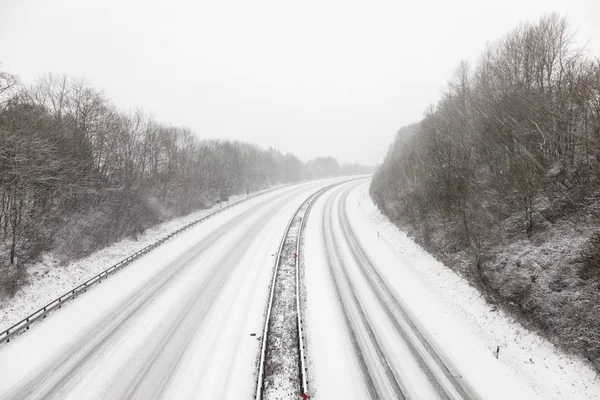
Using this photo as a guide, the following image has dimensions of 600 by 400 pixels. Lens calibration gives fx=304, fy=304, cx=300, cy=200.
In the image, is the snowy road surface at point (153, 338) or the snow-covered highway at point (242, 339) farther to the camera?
the snowy road surface at point (153, 338)

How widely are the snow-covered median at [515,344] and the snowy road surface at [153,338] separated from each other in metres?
10.2

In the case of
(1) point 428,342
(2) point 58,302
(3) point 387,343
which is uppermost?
(2) point 58,302

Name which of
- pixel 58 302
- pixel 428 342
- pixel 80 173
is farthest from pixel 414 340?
pixel 80 173

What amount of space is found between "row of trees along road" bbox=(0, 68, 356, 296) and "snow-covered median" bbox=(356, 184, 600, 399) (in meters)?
25.4

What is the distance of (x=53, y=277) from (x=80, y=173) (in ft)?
39.2

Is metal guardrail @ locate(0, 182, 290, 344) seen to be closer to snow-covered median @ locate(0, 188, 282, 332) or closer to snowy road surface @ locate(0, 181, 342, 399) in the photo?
snowy road surface @ locate(0, 181, 342, 399)

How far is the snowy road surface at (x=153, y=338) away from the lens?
432 inches

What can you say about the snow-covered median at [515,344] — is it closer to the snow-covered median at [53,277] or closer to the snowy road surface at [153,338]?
the snowy road surface at [153,338]

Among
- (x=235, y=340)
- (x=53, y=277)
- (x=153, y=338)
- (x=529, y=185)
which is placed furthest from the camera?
(x=53, y=277)

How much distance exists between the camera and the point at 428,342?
13234 millimetres

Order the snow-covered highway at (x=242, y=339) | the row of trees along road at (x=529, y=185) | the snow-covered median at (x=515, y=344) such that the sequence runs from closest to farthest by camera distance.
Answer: the snow-covered median at (x=515, y=344)
the snow-covered highway at (x=242, y=339)
the row of trees along road at (x=529, y=185)

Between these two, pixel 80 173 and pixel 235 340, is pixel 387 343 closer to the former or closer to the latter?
pixel 235 340

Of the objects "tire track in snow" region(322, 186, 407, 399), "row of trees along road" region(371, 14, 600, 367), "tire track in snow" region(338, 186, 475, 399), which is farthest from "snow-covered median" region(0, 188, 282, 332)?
"row of trees along road" region(371, 14, 600, 367)

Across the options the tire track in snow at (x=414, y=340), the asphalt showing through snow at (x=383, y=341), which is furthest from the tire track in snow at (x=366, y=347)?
the tire track in snow at (x=414, y=340)
